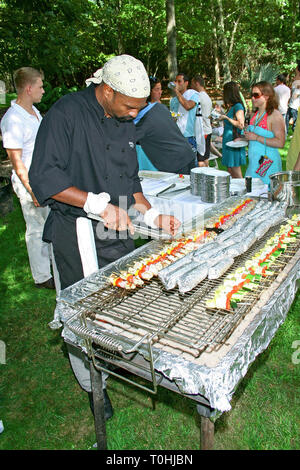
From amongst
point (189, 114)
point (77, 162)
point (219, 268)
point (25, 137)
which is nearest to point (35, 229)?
point (25, 137)

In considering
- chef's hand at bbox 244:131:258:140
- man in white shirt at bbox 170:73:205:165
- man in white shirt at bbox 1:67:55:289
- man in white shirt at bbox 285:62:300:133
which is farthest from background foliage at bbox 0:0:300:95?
chef's hand at bbox 244:131:258:140

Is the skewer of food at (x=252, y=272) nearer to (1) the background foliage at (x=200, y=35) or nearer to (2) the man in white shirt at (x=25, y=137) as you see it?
(2) the man in white shirt at (x=25, y=137)

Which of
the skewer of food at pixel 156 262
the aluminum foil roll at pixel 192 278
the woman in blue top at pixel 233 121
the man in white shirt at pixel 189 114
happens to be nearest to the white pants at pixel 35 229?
the skewer of food at pixel 156 262

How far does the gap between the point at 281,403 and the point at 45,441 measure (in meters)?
1.83

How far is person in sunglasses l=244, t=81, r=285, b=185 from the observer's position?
190 inches

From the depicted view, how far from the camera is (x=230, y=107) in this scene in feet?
23.5

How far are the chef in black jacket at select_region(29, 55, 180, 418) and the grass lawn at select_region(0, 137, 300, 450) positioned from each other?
3.62 feet

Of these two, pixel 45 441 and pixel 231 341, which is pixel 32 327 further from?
pixel 231 341

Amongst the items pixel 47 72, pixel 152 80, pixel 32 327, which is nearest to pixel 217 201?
pixel 32 327

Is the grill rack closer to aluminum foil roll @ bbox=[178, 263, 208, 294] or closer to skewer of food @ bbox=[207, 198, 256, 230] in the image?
aluminum foil roll @ bbox=[178, 263, 208, 294]

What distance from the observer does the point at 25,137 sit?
396 centimetres

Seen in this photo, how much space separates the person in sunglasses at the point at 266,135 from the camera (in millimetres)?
4828

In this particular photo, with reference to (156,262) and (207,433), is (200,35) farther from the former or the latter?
(207,433)

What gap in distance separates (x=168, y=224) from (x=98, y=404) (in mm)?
1259
